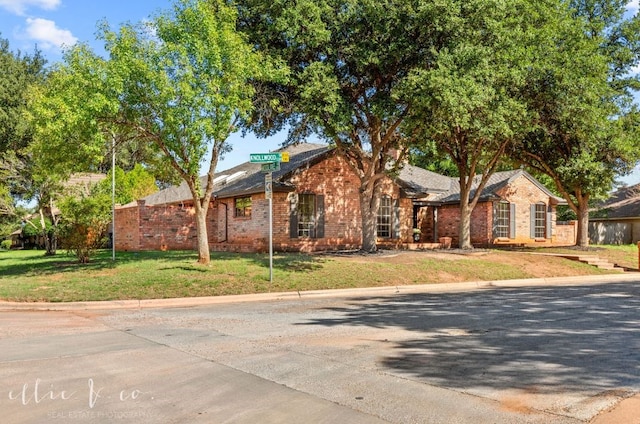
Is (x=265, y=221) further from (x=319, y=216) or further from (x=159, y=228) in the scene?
(x=159, y=228)

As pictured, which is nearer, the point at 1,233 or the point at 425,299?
the point at 425,299

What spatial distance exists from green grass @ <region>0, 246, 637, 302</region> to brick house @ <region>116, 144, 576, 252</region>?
18.1 feet

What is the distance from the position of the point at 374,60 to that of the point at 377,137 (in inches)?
170

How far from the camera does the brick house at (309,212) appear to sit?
2562 cm

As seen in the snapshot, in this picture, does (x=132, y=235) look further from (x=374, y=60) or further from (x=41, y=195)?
(x=374, y=60)

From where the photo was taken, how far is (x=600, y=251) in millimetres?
29203

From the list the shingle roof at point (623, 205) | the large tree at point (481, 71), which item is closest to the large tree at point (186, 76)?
the large tree at point (481, 71)

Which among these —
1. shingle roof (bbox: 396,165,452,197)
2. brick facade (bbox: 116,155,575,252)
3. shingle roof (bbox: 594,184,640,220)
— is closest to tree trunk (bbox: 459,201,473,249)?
brick facade (bbox: 116,155,575,252)

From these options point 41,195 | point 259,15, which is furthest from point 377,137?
point 41,195

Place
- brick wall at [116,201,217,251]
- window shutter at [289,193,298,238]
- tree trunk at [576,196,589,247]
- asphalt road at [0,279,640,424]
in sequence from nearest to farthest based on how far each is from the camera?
asphalt road at [0,279,640,424], window shutter at [289,193,298,238], brick wall at [116,201,217,251], tree trunk at [576,196,589,247]

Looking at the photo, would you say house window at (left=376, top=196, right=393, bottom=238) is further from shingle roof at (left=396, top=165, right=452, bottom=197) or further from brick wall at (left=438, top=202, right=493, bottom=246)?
brick wall at (left=438, top=202, right=493, bottom=246)

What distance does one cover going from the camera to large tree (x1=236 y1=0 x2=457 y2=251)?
18234mm

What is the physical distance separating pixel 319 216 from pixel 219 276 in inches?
427

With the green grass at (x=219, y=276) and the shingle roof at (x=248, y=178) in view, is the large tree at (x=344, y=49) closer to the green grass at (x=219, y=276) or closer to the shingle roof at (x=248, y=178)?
the shingle roof at (x=248, y=178)
